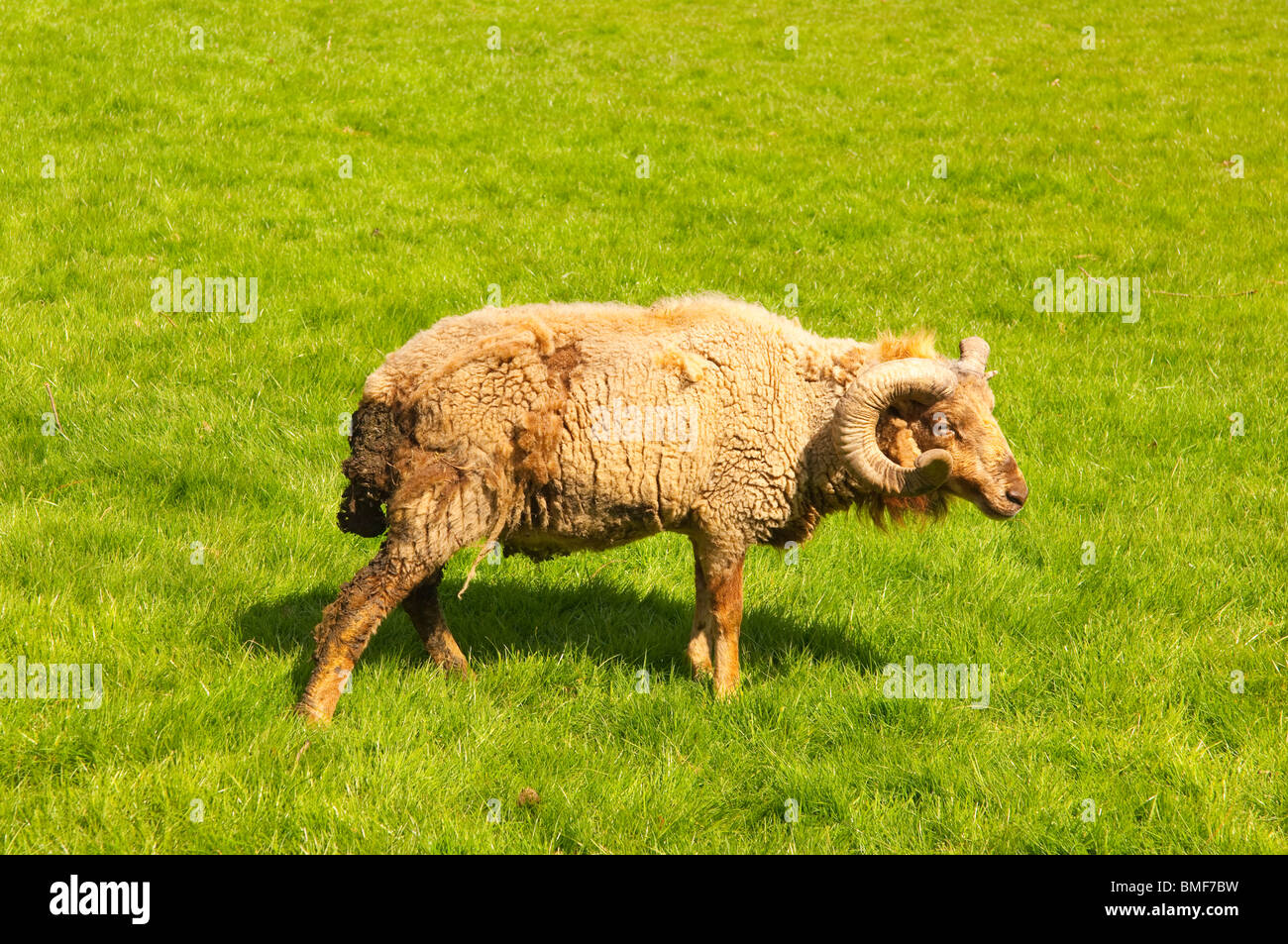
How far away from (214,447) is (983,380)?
210 inches

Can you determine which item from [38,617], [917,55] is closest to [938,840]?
[38,617]

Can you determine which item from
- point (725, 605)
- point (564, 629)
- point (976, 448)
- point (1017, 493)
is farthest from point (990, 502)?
point (564, 629)

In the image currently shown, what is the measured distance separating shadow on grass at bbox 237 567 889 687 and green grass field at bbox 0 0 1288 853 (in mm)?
33

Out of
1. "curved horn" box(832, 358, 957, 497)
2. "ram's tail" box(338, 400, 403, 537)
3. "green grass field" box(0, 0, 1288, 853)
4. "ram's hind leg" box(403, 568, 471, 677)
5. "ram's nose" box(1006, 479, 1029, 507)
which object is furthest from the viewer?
"ram's hind leg" box(403, 568, 471, 677)

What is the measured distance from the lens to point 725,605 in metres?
5.71

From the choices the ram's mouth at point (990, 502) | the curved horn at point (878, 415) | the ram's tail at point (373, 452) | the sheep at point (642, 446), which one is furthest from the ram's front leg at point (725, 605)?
the ram's tail at point (373, 452)

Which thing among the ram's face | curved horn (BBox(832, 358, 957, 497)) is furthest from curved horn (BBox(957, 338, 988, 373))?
curved horn (BBox(832, 358, 957, 497))

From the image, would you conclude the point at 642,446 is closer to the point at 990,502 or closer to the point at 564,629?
the point at 564,629

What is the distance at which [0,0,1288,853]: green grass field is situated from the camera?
4820 mm

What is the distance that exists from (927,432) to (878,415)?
37 cm

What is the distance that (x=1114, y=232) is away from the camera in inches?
484

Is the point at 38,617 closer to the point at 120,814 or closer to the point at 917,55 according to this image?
the point at 120,814

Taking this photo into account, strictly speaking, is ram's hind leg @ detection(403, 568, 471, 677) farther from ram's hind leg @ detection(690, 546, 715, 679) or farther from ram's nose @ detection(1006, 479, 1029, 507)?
ram's nose @ detection(1006, 479, 1029, 507)

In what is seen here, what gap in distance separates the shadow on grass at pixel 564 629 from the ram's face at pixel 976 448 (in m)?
1.21
